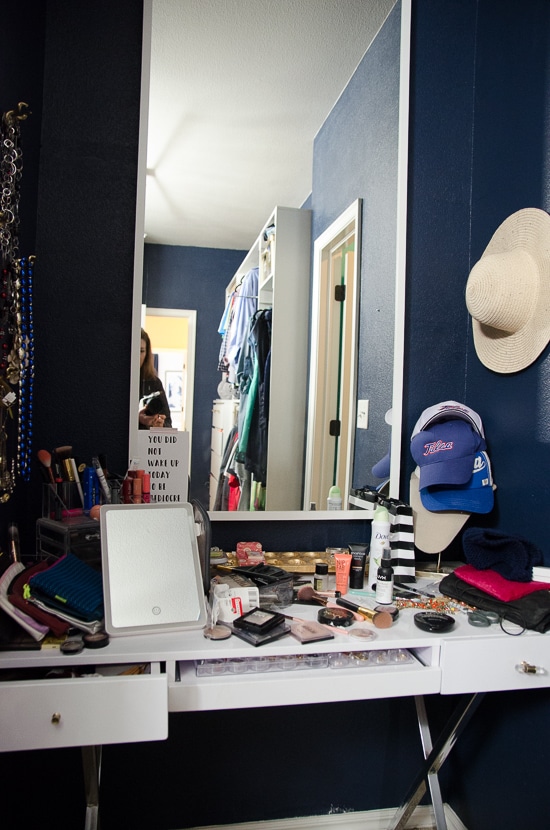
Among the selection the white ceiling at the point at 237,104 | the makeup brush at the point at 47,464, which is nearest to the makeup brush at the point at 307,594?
the makeup brush at the point at 47,464

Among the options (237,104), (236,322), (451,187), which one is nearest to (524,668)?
(236,322)

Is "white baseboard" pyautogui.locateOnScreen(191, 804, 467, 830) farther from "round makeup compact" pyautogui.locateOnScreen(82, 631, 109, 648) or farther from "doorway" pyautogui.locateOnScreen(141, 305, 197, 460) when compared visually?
"doorway" pyautogui.locateOnScreen(141, 305, 197, 460)

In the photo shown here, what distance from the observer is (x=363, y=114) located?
5.42 feet

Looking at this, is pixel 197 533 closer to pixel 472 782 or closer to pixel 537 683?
pixel 537 683

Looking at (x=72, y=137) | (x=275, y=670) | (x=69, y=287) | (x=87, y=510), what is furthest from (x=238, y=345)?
(x=275, y=670)

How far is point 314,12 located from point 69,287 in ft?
3.22

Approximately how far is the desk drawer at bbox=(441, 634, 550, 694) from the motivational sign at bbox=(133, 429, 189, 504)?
0.72 metres

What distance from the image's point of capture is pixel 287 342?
1.60 m

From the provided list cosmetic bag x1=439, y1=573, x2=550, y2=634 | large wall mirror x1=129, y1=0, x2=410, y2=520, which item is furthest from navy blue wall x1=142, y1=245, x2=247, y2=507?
cosmetic bag x1=439, y1=573, x2=550, y2=634

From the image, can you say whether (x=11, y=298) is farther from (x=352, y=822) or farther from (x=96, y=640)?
(x=352, y=822)

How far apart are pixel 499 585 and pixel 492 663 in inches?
7.2

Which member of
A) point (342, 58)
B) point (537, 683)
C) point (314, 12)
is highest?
point (314, 12)

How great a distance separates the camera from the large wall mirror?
151cm

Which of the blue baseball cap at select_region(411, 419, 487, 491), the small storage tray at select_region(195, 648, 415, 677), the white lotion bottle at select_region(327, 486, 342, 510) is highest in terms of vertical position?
the blue baseball cap at select_region(411, 419, 487, 491)
